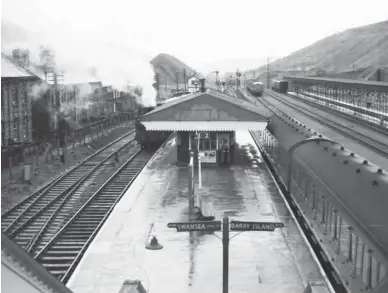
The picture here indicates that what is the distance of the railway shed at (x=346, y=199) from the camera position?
9664 mm

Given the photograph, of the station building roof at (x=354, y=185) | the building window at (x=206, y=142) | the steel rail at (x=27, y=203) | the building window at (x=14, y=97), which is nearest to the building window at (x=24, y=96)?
the building window at (x=14, y=97)

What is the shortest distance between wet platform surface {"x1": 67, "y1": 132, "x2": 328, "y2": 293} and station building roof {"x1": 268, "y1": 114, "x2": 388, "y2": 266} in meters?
1.98

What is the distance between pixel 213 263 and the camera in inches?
543

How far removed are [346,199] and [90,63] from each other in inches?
1682

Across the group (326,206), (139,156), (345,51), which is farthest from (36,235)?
(345,51)

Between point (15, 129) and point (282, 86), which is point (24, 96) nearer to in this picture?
point (15, 129)

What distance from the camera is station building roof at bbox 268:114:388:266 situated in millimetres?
9650

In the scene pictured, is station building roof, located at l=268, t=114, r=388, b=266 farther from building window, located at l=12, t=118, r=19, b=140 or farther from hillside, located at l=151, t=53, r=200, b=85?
hillside, located at l=151, t=53, r=200, b=85

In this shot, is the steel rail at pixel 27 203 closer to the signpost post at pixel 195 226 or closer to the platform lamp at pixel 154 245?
the platform lamp at pixel 154 245

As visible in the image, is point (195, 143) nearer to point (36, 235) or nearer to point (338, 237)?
point (36, 235)

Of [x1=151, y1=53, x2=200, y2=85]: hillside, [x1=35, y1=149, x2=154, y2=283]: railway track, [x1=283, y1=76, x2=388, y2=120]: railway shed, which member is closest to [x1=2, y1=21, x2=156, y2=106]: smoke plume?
[x1=283, y1=76, x2=388, y2=120]: railway shed

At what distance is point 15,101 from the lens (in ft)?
123

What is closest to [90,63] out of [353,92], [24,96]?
[24,96]

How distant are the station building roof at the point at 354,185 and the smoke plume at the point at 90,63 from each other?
31731 mm
